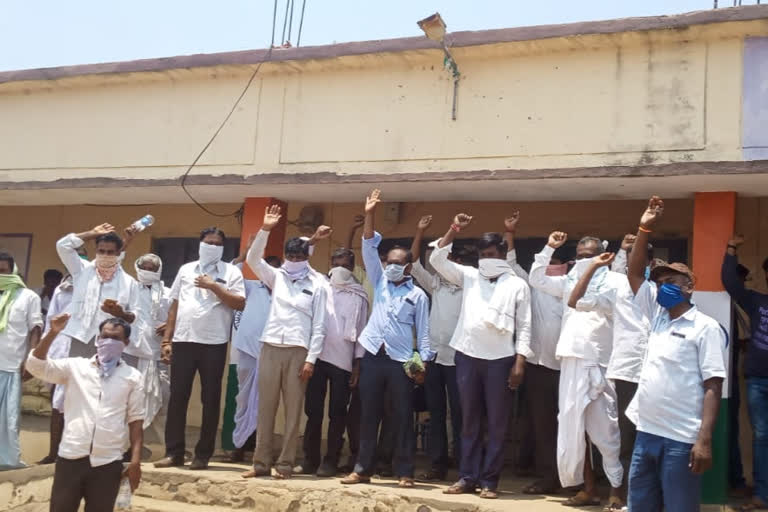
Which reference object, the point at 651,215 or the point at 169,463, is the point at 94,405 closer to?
the point at 169,463

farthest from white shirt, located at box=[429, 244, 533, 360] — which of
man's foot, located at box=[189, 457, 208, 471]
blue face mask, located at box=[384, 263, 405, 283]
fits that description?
man's foot, located at box=[189, 457, 208, 471]

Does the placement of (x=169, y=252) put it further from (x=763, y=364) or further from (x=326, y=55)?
(x=763, y=364)

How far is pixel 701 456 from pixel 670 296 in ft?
2.90

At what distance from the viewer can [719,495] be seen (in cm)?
637

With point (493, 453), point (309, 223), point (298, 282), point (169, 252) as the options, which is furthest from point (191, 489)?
point (169, 252)

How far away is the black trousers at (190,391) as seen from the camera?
7234 millimetres

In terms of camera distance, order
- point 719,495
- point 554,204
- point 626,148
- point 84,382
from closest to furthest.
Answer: point 84,382, point 719,495, point 626,148, point 554,204

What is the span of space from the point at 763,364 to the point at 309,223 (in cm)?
469

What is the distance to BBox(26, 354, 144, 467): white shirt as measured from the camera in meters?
5.04

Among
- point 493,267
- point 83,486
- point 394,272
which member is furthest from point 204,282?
point 83,486

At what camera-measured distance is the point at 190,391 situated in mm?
7277

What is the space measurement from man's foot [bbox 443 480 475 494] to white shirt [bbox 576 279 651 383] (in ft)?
4.22

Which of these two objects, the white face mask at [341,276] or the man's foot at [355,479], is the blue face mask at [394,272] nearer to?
the white face mask at [341,276]

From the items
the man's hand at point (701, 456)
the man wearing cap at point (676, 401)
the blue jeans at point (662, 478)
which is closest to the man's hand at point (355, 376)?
the man wearing cap at point (676, 401)
